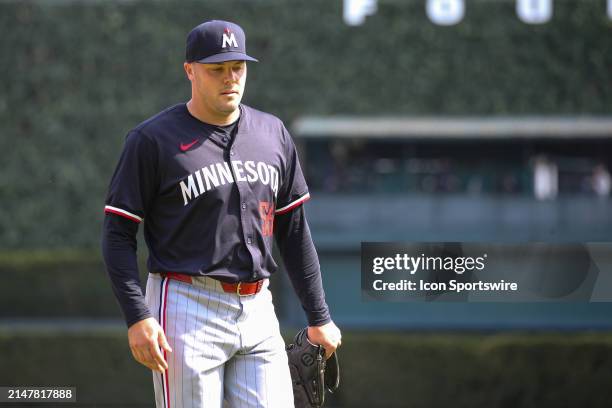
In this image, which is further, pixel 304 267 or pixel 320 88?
pixel 320 88

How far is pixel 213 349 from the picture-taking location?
3324 millimetres

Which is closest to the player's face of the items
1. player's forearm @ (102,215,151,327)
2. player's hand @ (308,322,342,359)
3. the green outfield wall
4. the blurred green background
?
player's forearm @ (102,215,151,327)

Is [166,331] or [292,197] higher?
[292,197]

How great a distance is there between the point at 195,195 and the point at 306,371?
0.84 m

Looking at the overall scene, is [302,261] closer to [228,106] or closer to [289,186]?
[289,186]

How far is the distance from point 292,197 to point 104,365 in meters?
11.3

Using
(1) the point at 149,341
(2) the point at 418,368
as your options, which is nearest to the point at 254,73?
(2) the point at 418,368

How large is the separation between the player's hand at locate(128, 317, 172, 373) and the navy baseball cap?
0.85 m

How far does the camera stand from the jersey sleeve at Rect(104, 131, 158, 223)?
327 cm

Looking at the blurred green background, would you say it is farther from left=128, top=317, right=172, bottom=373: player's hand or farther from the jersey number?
left=128, top=317, right=172, bottom=373: player's hand

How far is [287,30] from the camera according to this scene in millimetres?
18844

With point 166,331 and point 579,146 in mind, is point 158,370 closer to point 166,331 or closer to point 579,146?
point 166,331

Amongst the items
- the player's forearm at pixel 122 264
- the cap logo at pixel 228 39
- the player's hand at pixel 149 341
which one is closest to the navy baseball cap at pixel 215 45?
the cap logo at pixel 228 39

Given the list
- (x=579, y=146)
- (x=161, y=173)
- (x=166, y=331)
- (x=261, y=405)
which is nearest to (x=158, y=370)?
(x=166, y=331)
